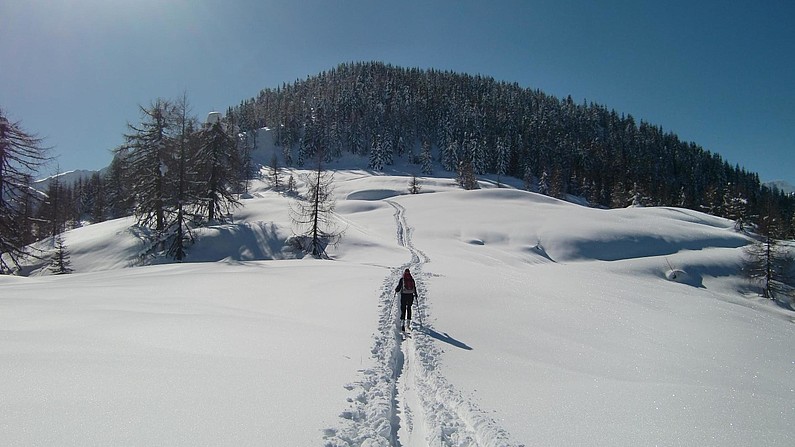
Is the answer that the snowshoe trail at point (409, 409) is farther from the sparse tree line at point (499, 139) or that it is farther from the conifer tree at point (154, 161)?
the sparse tree line at point (499, 139)

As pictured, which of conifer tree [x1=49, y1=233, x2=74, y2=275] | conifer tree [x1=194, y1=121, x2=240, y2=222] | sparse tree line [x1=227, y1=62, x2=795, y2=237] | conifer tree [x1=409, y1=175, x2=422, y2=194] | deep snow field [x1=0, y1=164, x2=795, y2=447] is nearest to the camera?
deep snow field [x1=0, y1=164, x2=795, y2=447]

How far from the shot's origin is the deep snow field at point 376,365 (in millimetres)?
4707

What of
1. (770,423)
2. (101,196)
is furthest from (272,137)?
(770,423)

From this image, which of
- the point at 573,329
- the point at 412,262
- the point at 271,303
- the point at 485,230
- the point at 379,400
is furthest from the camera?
the point at 485,230

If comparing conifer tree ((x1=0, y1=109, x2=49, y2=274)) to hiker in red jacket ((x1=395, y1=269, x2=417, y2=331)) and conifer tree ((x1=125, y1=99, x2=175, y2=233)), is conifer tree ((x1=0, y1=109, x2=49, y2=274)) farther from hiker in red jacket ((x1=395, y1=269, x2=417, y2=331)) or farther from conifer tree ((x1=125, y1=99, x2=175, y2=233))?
hiker in red jacket ((x1=395, y1=269, x2=417, y2=331))

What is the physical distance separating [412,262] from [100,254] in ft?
79.0

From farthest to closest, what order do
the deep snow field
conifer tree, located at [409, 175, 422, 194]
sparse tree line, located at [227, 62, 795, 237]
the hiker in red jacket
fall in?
sparse tree line, located at [227, 62, 795, 237] → conifer tree, located at [409, 175, 422, 194] → the hiker in red jacket → the deep snow field

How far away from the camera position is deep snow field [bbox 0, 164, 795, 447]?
15.4ft

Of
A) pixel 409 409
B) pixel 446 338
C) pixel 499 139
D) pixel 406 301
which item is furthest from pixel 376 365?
pixel 499 139

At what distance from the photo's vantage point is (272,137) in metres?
139

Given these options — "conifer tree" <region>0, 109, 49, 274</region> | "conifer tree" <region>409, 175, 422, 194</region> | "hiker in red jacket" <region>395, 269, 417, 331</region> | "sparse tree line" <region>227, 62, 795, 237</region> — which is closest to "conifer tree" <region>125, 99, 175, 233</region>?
"conifer tree" <region>0, 109, 49, 274</region>

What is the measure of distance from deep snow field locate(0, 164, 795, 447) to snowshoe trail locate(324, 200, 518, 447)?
0.11 feet

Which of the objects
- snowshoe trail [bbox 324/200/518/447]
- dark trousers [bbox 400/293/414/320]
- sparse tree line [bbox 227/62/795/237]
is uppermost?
sparse tree line [bbox 227/62/795/237]

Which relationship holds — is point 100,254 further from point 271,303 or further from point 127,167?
point 271,303
